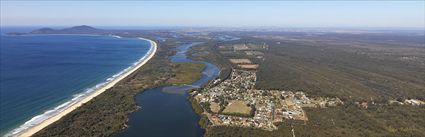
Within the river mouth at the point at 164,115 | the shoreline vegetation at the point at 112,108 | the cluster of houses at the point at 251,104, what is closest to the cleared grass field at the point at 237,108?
the cluster of houses at the point at 251,104

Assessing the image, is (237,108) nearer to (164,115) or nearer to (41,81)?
(164,115)

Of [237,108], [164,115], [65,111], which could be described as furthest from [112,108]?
[237,108]

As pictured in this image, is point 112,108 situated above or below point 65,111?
above

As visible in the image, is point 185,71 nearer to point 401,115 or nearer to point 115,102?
point 115,102

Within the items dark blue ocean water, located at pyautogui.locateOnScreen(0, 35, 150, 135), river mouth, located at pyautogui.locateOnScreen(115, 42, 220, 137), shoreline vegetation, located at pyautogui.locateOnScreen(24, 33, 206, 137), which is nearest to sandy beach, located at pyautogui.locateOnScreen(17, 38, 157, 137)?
shoreline vegetation, located at pyautogui.locateOnScreen(24, 33, 206, 137)

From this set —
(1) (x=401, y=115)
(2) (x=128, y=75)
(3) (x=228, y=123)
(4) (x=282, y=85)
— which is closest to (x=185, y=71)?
(2) (x=128, y=75)

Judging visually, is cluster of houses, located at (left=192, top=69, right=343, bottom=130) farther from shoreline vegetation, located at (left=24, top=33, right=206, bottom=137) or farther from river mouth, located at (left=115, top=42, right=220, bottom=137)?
shoreline vegetation, located at (left=24, top=33, right=206, bottom=137)

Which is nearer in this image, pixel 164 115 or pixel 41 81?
pixel 164 115
